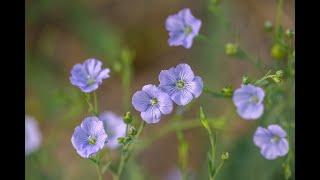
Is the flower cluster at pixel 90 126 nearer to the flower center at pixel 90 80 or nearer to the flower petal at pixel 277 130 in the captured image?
the flower center at pixel 90 80

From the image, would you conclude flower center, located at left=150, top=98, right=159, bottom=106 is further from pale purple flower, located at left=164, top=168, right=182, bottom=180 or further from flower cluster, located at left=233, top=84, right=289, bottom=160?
pale purple flower, located at left=164, top=168, right=182, bottom=180

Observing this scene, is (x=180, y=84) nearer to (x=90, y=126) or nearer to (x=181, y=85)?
(x=181, y=85)

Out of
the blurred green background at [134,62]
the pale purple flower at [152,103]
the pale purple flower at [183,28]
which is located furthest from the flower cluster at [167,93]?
the blurred green background at [134,62]

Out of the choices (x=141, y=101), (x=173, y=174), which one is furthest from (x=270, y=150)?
(x=173, y=174)

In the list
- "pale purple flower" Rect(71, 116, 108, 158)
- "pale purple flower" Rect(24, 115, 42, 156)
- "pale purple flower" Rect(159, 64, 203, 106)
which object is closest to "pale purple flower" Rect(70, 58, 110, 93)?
"pale purple flower" Rect(71, 116, 108, 158)
